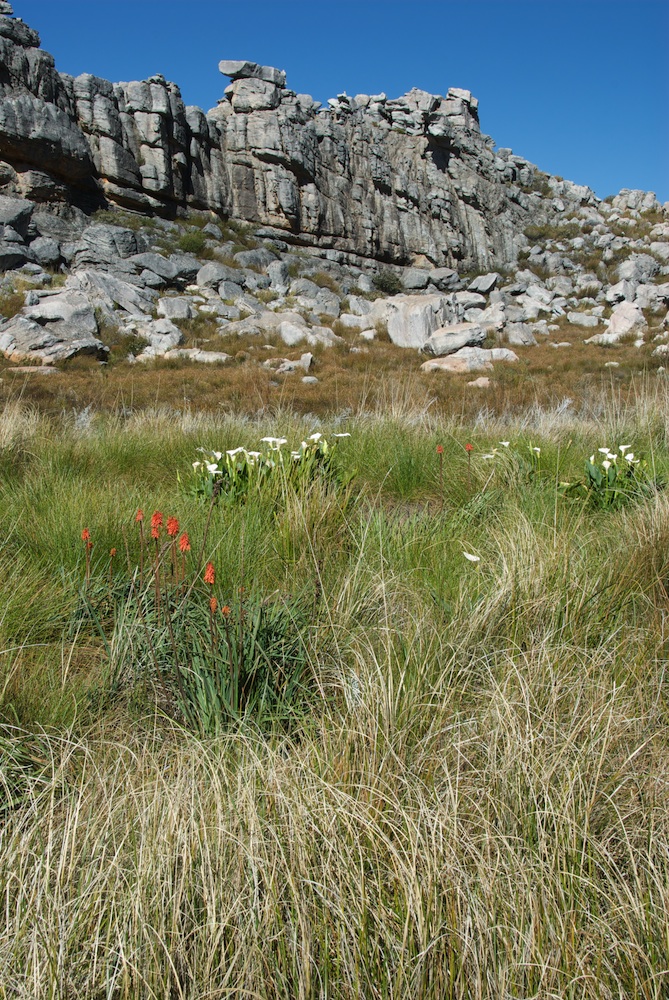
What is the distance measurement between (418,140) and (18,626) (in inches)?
1783

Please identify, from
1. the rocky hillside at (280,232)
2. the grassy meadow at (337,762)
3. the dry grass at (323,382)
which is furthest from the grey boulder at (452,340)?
the grassy meadow at (337,762)

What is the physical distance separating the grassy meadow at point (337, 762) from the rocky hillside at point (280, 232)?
12.9 metres

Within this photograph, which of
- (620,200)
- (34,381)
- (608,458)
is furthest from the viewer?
(620,200)

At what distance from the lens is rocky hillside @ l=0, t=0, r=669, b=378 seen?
19938 mm

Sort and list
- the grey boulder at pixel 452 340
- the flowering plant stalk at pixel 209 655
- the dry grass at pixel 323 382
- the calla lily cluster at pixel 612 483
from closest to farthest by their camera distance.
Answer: the flowering plant stalk at pixel 209 655
the calla lily cluster at pixel 612 483
the dry grass at pixel 323 382
the grey boulder at pixel 452 340

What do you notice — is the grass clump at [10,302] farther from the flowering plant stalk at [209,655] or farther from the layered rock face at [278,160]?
the flowering plant stalk at [209,655]

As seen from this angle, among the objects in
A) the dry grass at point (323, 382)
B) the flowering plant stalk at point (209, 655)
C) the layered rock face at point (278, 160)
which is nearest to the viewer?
the flowering plant stalk at point (209, 655)

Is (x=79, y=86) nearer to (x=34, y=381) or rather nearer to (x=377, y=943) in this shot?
(x=34, y=381)

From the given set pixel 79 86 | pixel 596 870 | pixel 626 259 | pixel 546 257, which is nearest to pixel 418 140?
pixel 546 257

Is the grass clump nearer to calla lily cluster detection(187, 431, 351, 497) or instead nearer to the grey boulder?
the grey boulder

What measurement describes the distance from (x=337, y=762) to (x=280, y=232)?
36.2 metres

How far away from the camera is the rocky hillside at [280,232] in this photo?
19.9m

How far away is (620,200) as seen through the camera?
58.7 meters

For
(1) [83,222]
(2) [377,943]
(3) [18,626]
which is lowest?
(2) [377,943]
